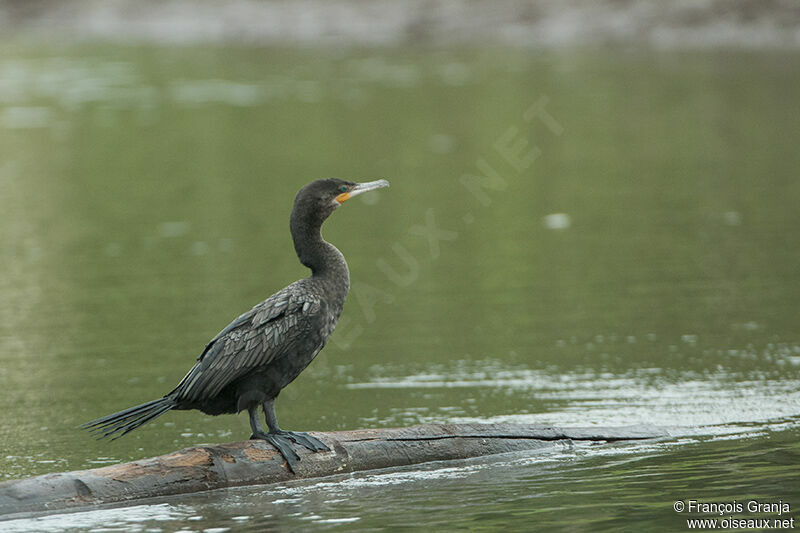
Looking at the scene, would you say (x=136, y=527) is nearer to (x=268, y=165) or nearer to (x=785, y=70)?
(x=268, y=165)

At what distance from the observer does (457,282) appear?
14312mm

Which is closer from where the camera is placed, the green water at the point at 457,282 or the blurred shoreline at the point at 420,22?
the green water at the point at 457,282

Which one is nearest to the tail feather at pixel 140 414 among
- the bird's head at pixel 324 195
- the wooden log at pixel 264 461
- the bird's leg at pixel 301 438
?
the wooden log at pixel 264 461

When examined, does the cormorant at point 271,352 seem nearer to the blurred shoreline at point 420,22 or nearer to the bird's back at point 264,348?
the bird's back at point 264,348

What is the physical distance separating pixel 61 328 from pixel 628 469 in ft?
22.2

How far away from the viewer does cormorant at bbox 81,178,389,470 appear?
7766 millimetres

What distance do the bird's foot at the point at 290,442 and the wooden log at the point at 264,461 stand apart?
1.5 inches

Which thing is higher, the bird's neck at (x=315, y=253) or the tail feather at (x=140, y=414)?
the bird's neck at (x=315, y=253)

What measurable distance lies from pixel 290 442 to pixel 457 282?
21.7 feet

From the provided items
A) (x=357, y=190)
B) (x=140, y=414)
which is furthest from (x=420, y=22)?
(x=140, y=414)

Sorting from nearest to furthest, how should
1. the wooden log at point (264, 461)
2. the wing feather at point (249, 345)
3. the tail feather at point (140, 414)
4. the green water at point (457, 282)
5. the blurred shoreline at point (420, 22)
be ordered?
the wooden log at point (264, 461) < the tail feather at point (140, 414) < the wing feather at point (249, 345) < the green water at point (457, 282) < the blurred shoreline at point (420, 22)

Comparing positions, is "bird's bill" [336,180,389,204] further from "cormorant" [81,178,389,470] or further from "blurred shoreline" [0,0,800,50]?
"blurred shoreline" [0,0,800,50]

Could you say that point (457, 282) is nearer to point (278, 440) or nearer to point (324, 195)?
point (324, 195)

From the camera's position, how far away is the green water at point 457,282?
7992 mm
